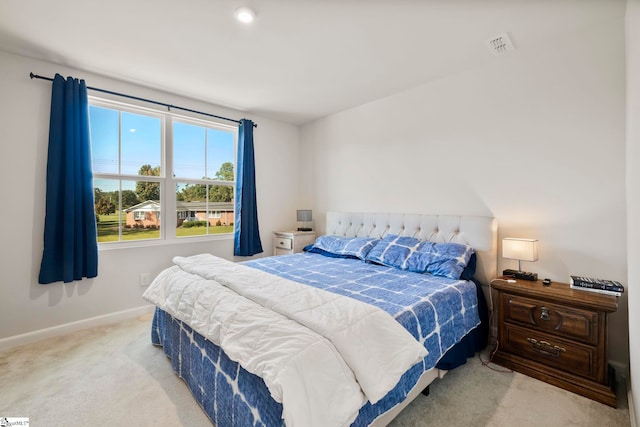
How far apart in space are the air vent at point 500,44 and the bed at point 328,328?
1413 mm

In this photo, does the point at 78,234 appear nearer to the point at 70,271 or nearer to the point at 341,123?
the point at 70,271

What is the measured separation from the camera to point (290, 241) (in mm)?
3877

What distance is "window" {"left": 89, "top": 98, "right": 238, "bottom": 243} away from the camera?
293cm

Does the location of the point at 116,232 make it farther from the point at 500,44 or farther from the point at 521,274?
the point at 500,44

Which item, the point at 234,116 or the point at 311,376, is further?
the point at 234,116

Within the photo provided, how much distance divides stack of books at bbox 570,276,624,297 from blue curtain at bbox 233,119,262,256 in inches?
131

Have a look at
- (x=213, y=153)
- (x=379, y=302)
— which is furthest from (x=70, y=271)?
(x=379, y=302)

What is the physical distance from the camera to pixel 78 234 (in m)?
2.57

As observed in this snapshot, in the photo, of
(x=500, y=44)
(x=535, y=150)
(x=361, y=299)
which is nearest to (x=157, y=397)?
(x=361, y=299)

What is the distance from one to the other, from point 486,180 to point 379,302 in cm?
170

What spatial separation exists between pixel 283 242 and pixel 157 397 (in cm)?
242

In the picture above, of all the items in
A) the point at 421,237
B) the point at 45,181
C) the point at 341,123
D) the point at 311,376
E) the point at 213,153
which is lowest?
the point at 311,376

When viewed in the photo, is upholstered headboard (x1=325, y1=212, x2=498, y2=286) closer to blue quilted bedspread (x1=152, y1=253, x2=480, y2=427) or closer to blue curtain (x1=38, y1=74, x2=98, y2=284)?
blue quilted bedspread (x1=152, y1=253, x2=480, y2=427)

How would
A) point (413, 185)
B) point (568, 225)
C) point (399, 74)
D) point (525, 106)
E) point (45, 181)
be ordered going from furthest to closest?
1. point (413, 185)
2. point (399, 74)
3. point (45, 181)
4. point (525, 106)
5. point (568, 225)
